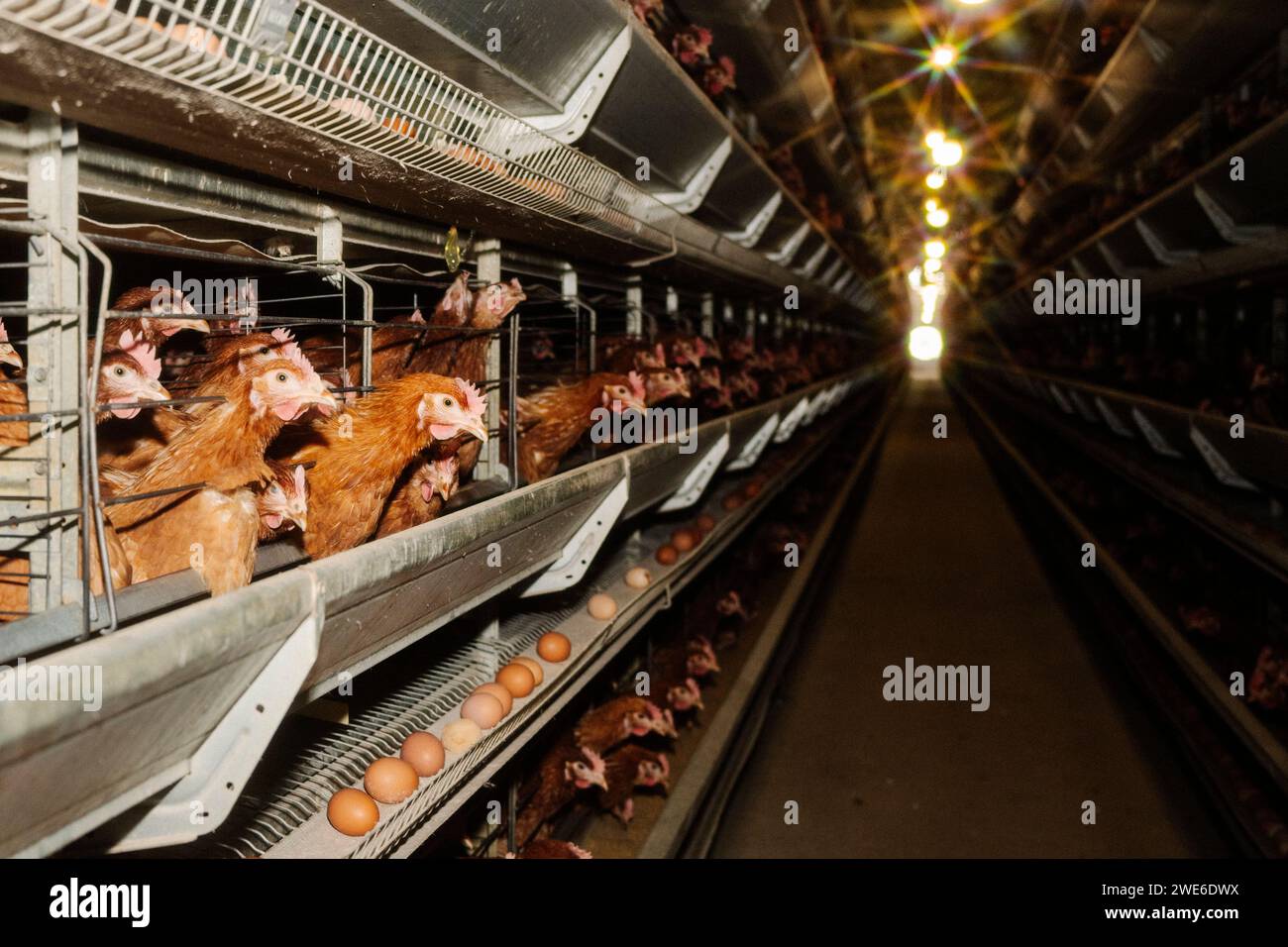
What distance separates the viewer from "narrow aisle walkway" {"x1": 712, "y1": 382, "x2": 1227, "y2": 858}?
3.18m

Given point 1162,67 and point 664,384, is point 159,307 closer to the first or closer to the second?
point 664,384

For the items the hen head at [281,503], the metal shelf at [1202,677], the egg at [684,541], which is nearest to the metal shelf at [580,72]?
the hen head at [281,503]

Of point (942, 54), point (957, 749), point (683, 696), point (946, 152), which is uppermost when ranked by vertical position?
point (942, 54)

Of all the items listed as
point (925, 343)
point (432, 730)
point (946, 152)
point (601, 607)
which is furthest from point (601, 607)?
point (925, 343)

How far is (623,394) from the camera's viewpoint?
238 centimetres

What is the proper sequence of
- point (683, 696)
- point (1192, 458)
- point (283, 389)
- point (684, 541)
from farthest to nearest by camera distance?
A: point (1192, 458) < point (684, 541) < point (683, 696) < point (283, 389)

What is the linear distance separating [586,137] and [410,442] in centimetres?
140

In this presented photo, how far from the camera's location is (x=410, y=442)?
144 centimetres

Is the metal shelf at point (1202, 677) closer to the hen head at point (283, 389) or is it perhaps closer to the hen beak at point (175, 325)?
the hen head at point (283, 389)

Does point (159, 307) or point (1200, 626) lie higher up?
point (159, 307)

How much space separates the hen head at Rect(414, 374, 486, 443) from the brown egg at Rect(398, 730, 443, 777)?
0.53 metres

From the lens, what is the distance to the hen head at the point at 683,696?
11.3ft

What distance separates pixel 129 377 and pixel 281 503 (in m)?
0.23

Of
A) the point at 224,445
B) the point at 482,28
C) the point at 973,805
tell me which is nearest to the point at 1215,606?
the point at 973,805
